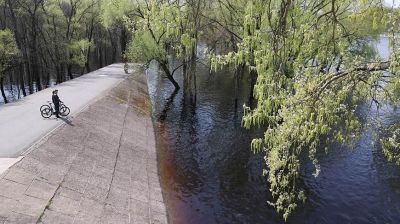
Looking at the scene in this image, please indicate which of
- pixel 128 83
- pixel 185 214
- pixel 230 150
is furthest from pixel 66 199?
pixel 128 83

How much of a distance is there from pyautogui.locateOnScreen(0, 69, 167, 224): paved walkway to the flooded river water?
164 centimetres

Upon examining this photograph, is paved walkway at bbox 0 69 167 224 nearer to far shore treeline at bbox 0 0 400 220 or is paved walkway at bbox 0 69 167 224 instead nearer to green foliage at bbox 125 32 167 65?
far shore treeline at bbox 0 0 400 220

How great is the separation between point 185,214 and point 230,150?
401 inches

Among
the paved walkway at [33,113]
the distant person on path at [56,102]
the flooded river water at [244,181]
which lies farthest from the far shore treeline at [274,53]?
the distant person on path at [56,102]

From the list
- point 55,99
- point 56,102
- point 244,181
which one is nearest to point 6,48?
point 56,102

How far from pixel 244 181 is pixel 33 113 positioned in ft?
51.1

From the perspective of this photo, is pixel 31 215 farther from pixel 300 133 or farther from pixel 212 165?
pixel 212 165

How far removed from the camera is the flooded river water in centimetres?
1959

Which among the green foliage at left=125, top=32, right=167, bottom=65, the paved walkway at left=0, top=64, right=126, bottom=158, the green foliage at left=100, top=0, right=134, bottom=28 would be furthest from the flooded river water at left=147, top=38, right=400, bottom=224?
the green foliage at left=100, top=0, right=134, bottom=28

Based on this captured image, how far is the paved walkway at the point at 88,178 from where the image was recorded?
14727 mm

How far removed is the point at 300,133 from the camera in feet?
26.3

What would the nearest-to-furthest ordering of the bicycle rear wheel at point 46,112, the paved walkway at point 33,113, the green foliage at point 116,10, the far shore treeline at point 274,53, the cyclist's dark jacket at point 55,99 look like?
1. the far shore treeline at point 274,53
2. the paved walkway at point 33,113
3. the cyclist's dark jacket at point 55,99
4. the bicycle rear wheel at point 46,112
5. the green foliage at point 116,10

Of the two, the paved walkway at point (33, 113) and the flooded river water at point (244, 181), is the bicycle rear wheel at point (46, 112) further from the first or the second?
the flooded river water at point (244, 181)

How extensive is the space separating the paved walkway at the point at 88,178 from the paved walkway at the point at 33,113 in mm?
985
